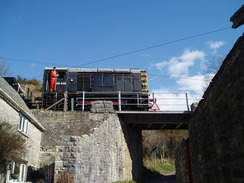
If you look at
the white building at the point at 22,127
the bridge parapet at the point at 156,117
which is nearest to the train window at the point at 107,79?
the bridge parapet at the point at 156,117

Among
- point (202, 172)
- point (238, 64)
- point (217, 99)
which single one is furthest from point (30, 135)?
point (238, 64)

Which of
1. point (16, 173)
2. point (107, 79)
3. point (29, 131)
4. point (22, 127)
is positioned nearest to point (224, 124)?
point (16, 173)

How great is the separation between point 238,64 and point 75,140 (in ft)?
26.5

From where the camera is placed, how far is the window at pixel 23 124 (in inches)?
506

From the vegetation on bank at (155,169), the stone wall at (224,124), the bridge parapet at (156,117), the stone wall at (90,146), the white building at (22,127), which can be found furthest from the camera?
the vegetation on bank at (155,169)

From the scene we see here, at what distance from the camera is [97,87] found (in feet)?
67.4

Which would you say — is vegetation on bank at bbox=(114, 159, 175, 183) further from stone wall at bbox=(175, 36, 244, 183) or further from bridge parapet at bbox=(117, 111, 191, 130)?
stone wall at bbox=(175, 36, 244, 183)

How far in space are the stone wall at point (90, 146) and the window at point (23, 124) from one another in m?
1.90

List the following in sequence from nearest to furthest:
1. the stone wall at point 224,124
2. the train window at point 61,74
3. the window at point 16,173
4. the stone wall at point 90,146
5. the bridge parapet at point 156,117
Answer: the stone wall at point 224,124, the stone wall at point 90,146, the window at point 16,173, the bridge parapet at point 156,117, the train window at point 61,74

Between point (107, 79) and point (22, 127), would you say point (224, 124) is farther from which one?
point (107, 79)

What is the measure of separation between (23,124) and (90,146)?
3.72 m

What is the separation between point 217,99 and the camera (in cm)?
554

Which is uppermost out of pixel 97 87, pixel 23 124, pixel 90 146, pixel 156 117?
pixel 97 87

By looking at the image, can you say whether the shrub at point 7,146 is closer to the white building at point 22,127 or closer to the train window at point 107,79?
the white building at point 22,127
